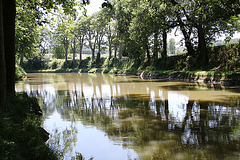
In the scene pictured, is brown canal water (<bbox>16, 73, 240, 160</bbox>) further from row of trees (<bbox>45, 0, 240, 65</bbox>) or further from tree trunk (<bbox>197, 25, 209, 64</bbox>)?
tree trunk (<bbox>197, 25, 209, 64</bbox>)

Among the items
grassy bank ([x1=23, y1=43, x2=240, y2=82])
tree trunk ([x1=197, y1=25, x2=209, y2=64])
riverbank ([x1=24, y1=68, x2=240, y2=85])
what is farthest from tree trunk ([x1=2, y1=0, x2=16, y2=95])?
tree trunk ([x1=197, y1=25, x2=209, y2=64])

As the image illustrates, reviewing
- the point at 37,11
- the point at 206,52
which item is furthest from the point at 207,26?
the point at 37,11

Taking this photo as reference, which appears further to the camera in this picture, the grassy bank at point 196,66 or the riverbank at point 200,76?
the grassy bank at point 196,66

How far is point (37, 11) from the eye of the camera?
11094 mm

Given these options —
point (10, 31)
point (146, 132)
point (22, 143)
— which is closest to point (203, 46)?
point (146, 132)

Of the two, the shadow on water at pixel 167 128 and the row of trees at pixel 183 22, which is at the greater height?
the row of trees at pixel 183 22

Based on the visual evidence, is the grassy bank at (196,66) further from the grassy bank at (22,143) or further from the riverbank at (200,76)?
the grassy bank at (22,143)

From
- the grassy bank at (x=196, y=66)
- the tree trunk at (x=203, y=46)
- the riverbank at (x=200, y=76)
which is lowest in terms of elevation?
the riverbank at (x=200, y=76)

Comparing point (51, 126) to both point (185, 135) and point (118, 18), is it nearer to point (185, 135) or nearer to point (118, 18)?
point (185, 135)

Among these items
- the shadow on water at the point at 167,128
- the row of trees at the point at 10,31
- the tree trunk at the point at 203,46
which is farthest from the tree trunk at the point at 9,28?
the tree trunk at the point at 203,46

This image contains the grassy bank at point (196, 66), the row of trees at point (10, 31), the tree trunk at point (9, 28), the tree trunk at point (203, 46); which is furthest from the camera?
the tree trunk at point (203, 46)

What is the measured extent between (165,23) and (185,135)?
2025 cm

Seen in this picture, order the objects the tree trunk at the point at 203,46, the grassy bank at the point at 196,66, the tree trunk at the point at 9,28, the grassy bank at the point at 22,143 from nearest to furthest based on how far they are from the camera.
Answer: the grassy bank at the point at 22,143 → the tree trunk at the point at 9,28 → the grassy bank at the point at 196,66 → the tree trunk at the point at 203,46

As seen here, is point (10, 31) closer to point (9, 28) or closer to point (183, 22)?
point (9, 28)
